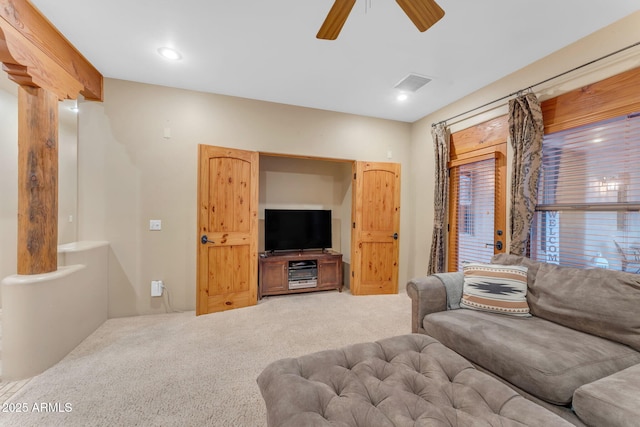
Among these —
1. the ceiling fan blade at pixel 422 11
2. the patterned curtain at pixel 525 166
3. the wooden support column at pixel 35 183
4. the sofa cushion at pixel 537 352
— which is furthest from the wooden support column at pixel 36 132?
the patterned curtain at pixel 525 166

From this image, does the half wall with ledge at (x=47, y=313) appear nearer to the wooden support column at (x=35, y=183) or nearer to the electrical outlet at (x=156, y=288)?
the wooden support column at (x=35, y=183)

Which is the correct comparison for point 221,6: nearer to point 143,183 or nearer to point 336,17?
point 336,17

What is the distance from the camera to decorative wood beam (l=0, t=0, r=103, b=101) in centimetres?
187

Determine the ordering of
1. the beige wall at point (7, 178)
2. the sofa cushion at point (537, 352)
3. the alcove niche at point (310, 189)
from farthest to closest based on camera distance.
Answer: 1. the alcove niche at point (310, 189)
2. the beige wall at point (7, 178)
3. the sofa cushion at point (537, 352)

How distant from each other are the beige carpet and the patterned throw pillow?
0.89m

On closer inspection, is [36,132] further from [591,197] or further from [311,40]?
[591,197]

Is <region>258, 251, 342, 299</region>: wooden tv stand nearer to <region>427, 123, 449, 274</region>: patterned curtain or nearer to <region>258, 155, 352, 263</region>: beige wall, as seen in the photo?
<region>258, 155, 352, 263</region>: beige wall

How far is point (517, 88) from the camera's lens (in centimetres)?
280

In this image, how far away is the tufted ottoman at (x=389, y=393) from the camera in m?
1.00

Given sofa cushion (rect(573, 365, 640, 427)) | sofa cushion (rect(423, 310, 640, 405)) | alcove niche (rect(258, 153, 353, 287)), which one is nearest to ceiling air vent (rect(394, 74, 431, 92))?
alcove niche (rect(258, 153, 353, 287))

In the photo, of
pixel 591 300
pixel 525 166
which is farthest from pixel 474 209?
pixel 591 300

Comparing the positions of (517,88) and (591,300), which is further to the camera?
(517,88)

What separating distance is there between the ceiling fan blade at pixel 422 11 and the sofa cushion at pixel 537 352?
196cm

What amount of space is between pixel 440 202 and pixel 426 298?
1.83 metres
